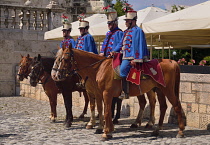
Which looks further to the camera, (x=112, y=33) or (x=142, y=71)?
(x=112, y=33)

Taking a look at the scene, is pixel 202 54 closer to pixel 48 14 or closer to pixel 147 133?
pixel 48 14

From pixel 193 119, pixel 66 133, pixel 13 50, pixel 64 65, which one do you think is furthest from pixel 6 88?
pixel 193 119

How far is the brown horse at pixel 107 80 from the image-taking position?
8.16 m

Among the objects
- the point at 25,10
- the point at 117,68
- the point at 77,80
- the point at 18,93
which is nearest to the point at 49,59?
the point at 77,80

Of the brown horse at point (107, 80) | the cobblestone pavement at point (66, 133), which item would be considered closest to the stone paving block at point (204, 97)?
the cobblestone pavement at point (66, 133)

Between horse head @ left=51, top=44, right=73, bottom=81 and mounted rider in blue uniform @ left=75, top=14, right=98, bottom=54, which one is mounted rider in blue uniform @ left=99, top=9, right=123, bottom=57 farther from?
horse head @ left=51, top=44, right=73, bottom=81

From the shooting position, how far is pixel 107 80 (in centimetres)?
820

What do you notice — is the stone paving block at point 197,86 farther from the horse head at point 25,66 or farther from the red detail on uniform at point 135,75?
the horse head at point 25,66

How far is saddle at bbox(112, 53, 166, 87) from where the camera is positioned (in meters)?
8.08

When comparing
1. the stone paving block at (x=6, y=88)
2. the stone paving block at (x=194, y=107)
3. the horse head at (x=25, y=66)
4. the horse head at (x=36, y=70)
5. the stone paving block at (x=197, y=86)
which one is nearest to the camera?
the stone paving block at (x=197, y=86)

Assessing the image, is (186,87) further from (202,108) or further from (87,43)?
(87,43)

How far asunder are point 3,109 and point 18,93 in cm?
457

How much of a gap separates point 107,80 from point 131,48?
84 centimetres

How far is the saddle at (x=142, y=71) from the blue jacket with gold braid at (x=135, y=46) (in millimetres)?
177
